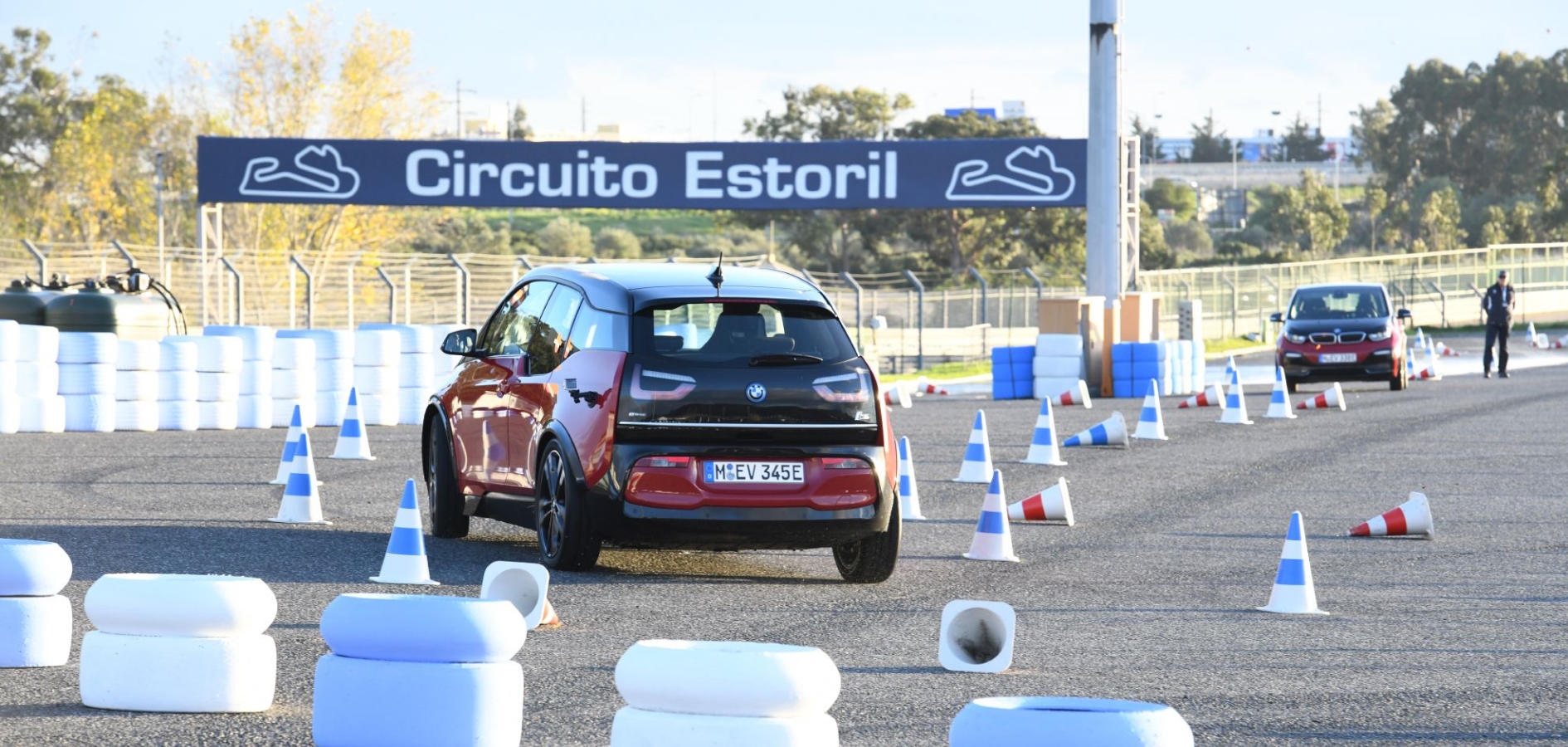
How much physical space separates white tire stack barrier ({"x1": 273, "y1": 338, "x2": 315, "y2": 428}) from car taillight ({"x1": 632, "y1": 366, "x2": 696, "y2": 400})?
12.3 m

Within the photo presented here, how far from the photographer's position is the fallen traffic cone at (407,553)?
9.34 meters

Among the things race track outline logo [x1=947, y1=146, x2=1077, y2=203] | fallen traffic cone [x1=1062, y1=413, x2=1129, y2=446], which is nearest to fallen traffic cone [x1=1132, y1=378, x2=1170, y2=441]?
fallen traffic cone [x1=1062, y1=413, x2=1129, y2=446]

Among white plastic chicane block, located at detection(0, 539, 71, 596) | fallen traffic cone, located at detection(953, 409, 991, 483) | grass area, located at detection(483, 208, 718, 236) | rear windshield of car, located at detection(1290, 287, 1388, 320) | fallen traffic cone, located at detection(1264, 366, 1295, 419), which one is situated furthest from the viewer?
grass area, located at detection(483, 208, 718, 236)

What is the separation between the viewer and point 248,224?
184ft

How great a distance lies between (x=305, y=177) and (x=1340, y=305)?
17197 millimetres

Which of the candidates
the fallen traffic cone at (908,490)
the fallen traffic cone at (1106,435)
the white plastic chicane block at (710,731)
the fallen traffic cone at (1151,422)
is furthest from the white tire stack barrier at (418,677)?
the fallen traffic cone at (1151,422)

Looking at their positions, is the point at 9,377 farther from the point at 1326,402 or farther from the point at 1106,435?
the point at 1326,402

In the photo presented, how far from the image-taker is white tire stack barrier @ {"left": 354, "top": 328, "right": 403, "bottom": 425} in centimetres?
2181

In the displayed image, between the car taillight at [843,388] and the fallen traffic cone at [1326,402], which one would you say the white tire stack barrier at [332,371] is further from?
the car taillight at [843,388]

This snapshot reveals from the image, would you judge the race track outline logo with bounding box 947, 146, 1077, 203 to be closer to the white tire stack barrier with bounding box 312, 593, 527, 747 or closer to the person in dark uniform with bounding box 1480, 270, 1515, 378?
the person in dark uniform with bounding box 1480, 270, 1515, 378

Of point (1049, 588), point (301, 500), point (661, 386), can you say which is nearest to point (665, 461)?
point (661, 386)

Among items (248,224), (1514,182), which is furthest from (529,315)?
(1514,182)

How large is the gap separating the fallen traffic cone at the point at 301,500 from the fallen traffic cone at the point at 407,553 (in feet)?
8.67

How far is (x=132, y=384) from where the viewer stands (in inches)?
783
